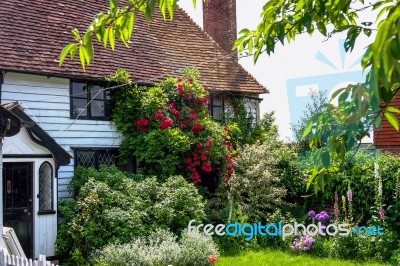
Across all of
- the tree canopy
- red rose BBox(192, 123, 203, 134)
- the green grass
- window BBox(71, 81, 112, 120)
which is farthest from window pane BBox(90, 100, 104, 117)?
the tree canopy

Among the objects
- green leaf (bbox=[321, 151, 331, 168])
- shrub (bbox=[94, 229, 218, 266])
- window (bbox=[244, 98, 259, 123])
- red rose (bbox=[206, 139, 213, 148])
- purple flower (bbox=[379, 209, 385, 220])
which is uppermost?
window (bbox=[244, 98, 259, 123])

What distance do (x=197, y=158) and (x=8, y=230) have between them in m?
6.47

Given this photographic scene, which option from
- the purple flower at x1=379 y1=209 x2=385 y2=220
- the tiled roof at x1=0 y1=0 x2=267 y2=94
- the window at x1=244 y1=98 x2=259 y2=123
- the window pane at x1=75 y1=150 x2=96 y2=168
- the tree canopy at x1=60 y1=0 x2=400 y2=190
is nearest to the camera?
the tree canopy at x1=60 y1=0 x2=400 y2=190

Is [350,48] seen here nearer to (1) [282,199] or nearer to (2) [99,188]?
(2) [99,188]

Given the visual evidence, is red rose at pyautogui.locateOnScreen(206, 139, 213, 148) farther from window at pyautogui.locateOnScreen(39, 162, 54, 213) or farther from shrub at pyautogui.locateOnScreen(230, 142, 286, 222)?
window at pyautogui.locateOnScreen(39, 162, 54, 213)

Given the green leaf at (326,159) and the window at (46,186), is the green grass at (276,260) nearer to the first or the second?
the window at (46,186)

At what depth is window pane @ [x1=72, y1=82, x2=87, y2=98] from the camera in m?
14.0

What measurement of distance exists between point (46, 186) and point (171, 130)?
3754 millimetres

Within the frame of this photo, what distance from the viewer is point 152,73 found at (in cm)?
1589

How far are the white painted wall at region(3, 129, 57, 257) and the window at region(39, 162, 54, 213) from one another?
0.62 feet

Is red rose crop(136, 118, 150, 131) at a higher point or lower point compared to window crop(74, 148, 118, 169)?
higher

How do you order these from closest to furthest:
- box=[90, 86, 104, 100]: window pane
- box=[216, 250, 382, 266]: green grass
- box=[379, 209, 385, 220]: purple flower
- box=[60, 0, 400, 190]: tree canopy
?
box=[60, 0, 400, 190]: tree canopy
box=[216, 250, 382, 266]: green grass
box=[379, 209, 385, 220]: purple flower
box=[90, 86, 104, 100]: window pane

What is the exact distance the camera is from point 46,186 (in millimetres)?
12109

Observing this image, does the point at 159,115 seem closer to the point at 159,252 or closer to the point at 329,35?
the point at 159,252
